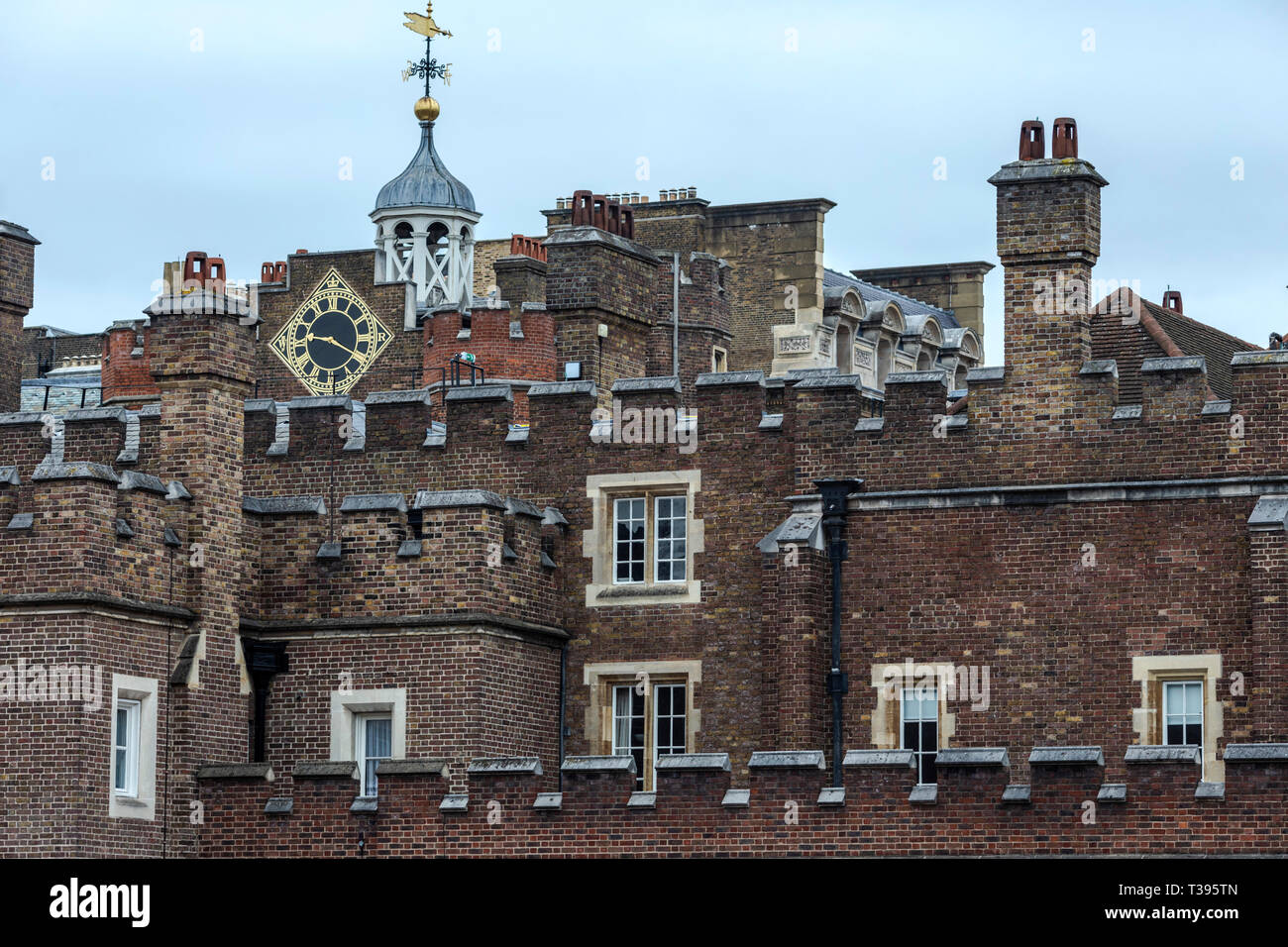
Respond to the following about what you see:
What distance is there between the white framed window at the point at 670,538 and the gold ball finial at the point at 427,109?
27.9 meters

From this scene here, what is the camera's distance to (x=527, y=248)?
58781 millimetres

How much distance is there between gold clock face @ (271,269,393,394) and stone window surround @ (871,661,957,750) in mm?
22429

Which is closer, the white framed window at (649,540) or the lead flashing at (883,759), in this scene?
the lead flashing at (883,759)

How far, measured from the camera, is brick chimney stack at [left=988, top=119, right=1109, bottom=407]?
3609 centimetres

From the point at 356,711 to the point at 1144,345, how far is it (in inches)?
478

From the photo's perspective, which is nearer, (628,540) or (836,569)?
(836,569)

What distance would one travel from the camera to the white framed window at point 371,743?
36719 mm

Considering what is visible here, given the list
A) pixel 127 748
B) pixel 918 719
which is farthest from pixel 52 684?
pixel 918 719

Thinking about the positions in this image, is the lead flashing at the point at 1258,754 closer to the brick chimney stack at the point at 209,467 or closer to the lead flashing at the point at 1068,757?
the lead flashing at the point at 1068,757

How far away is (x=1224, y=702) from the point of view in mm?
34656

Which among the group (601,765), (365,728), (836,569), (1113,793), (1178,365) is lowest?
(1113,793)

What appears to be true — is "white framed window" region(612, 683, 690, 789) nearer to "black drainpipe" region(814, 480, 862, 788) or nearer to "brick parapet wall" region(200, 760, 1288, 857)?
"black drainpipe" region(814, 480, 862, 788)

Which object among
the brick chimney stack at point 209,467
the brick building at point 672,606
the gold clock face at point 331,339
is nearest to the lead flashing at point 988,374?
the brick building at point 672,606
